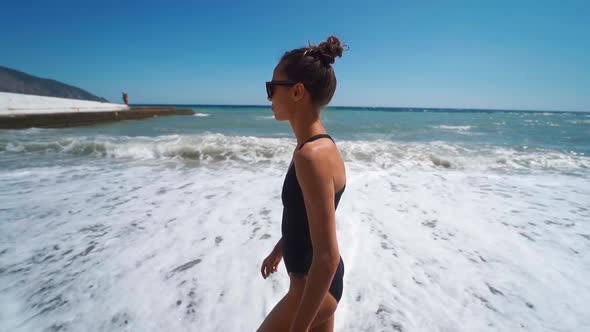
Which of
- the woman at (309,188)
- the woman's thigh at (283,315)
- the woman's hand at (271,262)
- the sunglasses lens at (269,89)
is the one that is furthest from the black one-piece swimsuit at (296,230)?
the woman's hand at (271,262)

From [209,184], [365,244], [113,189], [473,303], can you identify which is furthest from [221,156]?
[473,303]

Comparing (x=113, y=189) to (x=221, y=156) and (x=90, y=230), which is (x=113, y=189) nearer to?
(x=90, y=230)

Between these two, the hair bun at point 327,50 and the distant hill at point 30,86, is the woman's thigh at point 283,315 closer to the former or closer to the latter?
the hair bun at point 327,50

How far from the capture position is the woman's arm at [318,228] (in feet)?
3.09

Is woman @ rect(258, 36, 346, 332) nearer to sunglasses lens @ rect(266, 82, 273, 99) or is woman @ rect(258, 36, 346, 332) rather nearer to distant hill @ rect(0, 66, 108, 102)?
sunglasses lens @ rect(266, 82, 273, 99)

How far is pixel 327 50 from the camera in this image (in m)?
1.11

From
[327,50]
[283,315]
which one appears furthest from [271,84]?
[283,315]

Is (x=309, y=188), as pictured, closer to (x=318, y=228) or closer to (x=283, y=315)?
(x=318, y=228)

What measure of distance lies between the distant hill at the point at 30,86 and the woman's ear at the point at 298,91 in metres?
83.2

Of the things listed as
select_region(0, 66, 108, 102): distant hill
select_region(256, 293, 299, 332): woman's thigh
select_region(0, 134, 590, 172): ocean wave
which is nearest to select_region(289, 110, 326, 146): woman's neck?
select_region(256, 293, 299, 332): woman's thigh

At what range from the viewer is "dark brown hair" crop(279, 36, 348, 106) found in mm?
1087

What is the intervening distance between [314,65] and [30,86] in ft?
334

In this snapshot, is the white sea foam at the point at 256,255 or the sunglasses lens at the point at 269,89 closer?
the sunglasses lens at the point at 269,89

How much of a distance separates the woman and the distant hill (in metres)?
83.1
